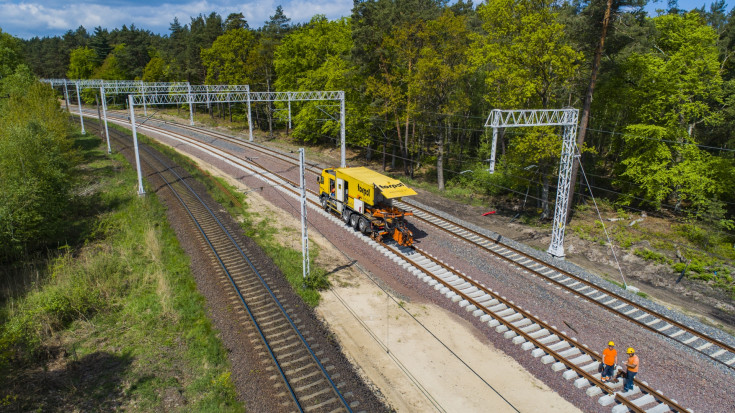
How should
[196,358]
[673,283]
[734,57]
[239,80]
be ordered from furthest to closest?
1. [239,80]
2. [734,57]
3. [673,283]
4. [196,358]

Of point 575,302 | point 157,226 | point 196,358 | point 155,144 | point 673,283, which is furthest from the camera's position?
point 155,144

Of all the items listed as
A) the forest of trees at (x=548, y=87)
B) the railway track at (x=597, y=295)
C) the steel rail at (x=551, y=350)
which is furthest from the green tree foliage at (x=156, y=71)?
the steel rail at (x=551, y=350)

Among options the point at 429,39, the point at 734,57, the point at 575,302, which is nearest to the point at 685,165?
the point at 734,57

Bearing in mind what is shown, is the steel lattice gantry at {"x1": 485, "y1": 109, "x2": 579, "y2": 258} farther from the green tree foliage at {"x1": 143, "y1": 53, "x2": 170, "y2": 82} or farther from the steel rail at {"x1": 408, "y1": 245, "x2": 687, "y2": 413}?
the green tree foliage at {"x1": 143, "y1": 53, "x2": 170, "y2": 82}

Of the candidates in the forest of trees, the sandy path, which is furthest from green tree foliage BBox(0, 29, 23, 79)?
the sandy path

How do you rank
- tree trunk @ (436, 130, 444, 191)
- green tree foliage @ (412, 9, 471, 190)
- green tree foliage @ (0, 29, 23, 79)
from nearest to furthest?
green tree foliage @ (412, 9, 471, 190)
tree trunk @ (436, 130, 444, 191)
green tree foliage @ (0, 29, 23, 79)

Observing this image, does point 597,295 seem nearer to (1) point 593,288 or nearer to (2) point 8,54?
(1) point 593,288

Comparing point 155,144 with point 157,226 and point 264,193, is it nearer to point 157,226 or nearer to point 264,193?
point 264,193
